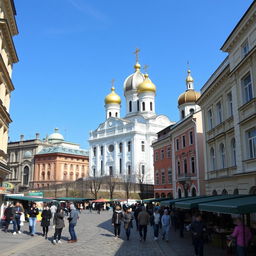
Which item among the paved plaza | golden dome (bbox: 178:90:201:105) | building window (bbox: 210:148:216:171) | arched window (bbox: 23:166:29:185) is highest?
golden dome (bbox: 178:90:201:105)

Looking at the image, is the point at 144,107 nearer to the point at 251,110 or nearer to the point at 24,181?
the point at 24,181

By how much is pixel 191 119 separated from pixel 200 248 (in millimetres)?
24985

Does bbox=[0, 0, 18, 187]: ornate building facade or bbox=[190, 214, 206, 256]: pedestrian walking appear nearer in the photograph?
bbox=[190, 214, 206, 256]: pedestrian walking

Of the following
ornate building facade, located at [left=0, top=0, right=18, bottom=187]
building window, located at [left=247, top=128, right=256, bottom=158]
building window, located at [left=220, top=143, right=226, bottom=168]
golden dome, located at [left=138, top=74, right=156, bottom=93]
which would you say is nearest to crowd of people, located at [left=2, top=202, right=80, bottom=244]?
ornate building facade, located at [left=0, top=0, right=18, bottom=187]

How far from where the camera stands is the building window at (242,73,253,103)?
18200 mm

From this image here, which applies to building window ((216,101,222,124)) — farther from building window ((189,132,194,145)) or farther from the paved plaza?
building window ((189,132,194,145))

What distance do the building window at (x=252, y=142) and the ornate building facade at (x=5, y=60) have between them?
50.2 feet

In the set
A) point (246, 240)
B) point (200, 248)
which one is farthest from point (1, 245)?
point (246, 240)

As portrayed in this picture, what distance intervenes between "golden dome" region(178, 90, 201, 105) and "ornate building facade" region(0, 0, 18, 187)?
37147mm

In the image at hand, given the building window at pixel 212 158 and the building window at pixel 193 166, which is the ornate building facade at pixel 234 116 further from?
the building window at pixel 193 166

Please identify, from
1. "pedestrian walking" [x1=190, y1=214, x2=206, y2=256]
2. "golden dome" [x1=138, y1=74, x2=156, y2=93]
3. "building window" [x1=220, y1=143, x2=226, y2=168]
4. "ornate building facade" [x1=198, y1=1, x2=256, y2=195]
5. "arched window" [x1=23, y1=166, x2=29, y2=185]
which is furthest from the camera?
"arched window" [x1=23, y1=166, x2=29, y2=185]

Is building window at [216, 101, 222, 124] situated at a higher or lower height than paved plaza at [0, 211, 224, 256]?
higher

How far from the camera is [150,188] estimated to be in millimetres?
66188

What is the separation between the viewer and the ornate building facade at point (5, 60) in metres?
21.9
